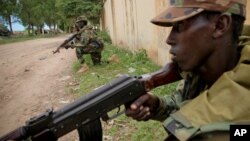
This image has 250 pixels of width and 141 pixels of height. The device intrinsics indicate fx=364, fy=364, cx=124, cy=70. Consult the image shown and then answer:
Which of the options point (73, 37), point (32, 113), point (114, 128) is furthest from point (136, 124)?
point (73, 37)

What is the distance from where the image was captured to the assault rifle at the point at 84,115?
174 cm

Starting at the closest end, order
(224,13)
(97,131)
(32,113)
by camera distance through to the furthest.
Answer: (224,13)
(97,131)
(32,113)

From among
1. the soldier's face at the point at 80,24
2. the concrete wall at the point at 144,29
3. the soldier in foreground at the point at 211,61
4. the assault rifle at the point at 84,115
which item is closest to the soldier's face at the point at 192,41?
the soldier in foreground at the point at 211,61

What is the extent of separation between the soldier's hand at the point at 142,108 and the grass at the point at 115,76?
218 cm

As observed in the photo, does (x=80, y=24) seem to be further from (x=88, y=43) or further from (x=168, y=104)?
(x=168, y=104)

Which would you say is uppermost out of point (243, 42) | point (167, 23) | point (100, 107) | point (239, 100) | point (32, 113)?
point (167, 23)

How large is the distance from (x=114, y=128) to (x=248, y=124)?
3.43 meters

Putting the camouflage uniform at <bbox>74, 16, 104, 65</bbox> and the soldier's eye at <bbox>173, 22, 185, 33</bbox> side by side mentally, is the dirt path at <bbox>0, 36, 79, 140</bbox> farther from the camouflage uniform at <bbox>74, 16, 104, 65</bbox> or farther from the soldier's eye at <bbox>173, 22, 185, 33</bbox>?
the soldier's eye at <bbox>173, 22, 185, 33</bbox>

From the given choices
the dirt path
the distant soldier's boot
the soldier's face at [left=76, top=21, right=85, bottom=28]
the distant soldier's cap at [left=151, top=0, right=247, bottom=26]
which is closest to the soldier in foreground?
the distant soldier's cap at [left=151, top=0, right=247, bottom=26]

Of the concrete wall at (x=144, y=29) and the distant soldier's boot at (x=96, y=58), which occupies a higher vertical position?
the concrete wall at (x=144, y=29)

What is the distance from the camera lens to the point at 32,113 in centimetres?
613

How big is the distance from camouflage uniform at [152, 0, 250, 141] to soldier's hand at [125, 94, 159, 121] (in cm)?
38

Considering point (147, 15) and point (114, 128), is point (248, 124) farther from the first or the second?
point (147, 15)

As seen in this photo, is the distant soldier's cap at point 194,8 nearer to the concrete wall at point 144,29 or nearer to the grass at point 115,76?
the grass at point 115,76
